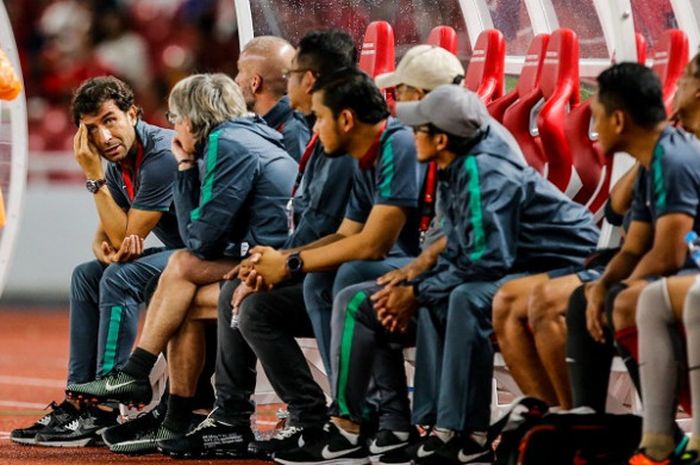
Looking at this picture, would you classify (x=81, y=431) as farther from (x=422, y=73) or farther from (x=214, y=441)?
(x=422, y=73)

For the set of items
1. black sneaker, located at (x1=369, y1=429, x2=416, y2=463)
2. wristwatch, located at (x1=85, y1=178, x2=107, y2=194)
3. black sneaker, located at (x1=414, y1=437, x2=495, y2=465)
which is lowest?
→ black sneaker, located at (x1=369, y1=429, x2=416, y2=463)

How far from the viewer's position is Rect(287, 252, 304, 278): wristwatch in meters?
5.52

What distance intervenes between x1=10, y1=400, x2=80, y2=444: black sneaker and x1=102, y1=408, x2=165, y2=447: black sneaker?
0.88 ft

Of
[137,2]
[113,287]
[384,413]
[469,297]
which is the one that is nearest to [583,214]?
[469,297]

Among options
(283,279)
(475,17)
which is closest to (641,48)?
(475,17)

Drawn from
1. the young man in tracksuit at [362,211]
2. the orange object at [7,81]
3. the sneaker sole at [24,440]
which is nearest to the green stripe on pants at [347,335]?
the young man in tracksuit at [362,211]

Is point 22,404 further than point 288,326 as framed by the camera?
Yes

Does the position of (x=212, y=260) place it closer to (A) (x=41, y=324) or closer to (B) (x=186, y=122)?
(B) (x=186, y=122)

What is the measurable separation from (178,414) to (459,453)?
1622mm

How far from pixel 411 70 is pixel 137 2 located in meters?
8.87

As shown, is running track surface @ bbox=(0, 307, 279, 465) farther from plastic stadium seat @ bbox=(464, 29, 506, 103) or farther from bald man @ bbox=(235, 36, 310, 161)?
Result: plastic stadium seat @ bbox=(464, 29, 506, 103)

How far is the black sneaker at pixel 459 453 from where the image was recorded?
4836mm

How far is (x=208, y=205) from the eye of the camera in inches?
235

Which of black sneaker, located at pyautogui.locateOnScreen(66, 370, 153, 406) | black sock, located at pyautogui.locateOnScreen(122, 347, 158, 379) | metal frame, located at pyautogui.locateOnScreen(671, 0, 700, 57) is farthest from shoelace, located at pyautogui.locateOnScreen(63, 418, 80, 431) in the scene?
metal frame, located at pyautogui.locateOnScreen(671, 0, 700, 57)
